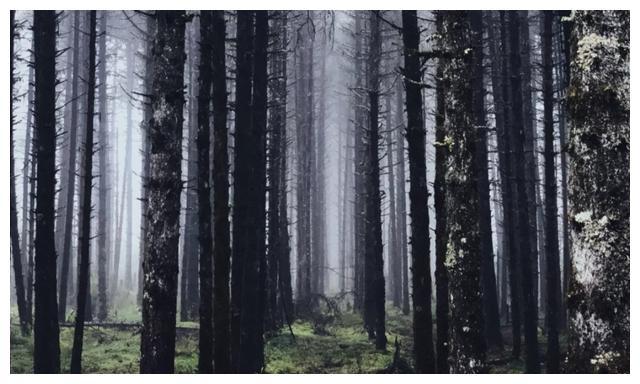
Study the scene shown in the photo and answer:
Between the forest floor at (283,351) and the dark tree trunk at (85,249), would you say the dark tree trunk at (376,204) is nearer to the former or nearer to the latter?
the forest floor at (283,351)

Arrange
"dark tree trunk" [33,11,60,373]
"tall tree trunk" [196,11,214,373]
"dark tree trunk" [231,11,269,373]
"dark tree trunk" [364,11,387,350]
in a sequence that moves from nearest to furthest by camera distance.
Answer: "tall tree trunk" [196,11,214,373], "dark tree trunk" [33,11,60,373], "dark tree trunk" [231,11,269,373], "dark tree trunk" [364,11,387,350]

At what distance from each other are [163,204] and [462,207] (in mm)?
3871

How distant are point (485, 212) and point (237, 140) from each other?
7700mm

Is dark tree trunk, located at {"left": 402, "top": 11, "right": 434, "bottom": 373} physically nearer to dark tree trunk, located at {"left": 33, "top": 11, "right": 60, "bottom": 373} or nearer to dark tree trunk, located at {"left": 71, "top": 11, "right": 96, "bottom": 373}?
dark tree trunk, located at {"left": 71, "top": 11, "right": 96, "bottom": 373}

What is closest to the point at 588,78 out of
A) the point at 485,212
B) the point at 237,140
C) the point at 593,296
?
the point at 593,296

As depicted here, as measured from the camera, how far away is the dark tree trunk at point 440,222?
26.2 feet

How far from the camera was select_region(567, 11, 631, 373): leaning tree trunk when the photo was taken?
14.0 feet

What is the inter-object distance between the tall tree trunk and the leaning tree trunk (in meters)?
6.85

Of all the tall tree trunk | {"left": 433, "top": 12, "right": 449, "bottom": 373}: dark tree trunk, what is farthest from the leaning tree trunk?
the tall tree trunk

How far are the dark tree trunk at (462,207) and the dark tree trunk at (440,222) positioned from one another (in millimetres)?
165

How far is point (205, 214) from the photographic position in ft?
34.3

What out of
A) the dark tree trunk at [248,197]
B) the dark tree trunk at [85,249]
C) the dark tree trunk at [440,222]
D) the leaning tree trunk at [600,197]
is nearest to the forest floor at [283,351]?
the dark tree trunk at [248,197]

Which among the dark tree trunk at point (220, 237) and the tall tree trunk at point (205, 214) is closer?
the dark tree trunk at point (220, 237)

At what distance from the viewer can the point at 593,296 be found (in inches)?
168
